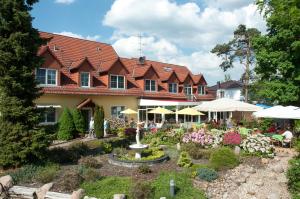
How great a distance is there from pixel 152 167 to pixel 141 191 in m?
4.43

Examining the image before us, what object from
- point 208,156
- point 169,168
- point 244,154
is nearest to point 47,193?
point 169,168

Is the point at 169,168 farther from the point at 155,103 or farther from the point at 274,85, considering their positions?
the point at 155,103

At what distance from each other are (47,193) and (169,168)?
5.98 m

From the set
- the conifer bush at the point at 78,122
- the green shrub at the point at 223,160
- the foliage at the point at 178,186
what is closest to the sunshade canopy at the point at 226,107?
the green shrub at the point at 223,160

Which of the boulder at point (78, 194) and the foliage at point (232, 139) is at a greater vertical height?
the foliage at point (232, 139)

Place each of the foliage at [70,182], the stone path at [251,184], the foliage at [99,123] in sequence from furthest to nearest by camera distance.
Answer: the foliage at [99,123], the stone path at [251,184], the foliage at [70,182]

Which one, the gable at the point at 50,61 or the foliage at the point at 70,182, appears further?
the gable at the point at 50,61

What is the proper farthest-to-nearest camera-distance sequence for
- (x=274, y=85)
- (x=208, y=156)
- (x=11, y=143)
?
(x=274, y=85) → (x=208, y=156) → (x=11, y=143)

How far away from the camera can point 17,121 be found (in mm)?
15562

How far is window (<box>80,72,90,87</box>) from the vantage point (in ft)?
97.4

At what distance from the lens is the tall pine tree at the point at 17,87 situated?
14914mm

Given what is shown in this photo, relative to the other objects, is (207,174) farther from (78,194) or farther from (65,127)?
(65,127)

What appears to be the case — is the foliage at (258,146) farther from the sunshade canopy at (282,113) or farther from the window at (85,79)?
the window at (85,79)

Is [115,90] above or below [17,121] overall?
above
